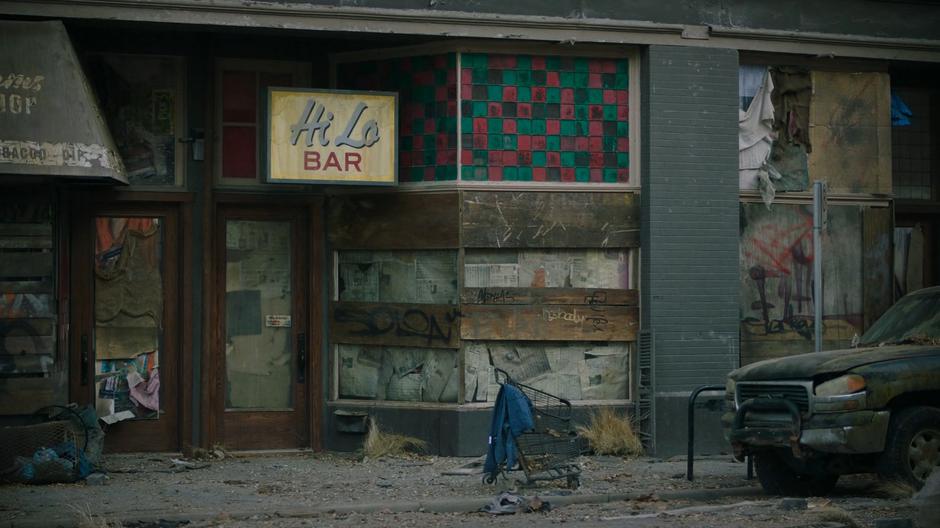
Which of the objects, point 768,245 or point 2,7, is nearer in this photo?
point 2,7

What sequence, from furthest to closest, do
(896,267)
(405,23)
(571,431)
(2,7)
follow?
1. (896,267)
2. (405,23)
3. (2,7)
4. (571,431)

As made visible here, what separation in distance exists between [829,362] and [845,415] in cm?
53

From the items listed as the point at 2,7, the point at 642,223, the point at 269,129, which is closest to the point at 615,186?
the point at 642,223

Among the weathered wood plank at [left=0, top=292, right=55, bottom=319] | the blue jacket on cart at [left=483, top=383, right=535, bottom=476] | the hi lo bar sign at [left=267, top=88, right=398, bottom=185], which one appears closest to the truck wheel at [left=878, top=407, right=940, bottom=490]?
the blue jacket on cart at [left=483, top=383, right=535, bottom=476]

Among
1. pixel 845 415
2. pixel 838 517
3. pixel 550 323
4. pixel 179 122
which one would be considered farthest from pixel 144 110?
pixel 838 517

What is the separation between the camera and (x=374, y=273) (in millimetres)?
14773

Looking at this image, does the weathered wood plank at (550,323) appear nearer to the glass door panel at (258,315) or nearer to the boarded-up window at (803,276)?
the boarded-up window at (803,276)

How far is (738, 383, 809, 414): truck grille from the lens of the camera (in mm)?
11000

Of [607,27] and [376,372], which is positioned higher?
[607,27]

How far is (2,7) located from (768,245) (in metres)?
8.86

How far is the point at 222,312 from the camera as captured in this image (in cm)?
1482

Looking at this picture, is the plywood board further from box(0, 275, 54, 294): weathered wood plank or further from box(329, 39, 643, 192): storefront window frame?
box(0, 275, 54, 294): weathered wood plank

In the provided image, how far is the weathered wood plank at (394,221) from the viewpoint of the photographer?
46.8 feet

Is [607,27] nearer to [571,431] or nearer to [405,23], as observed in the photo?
[405,23]
